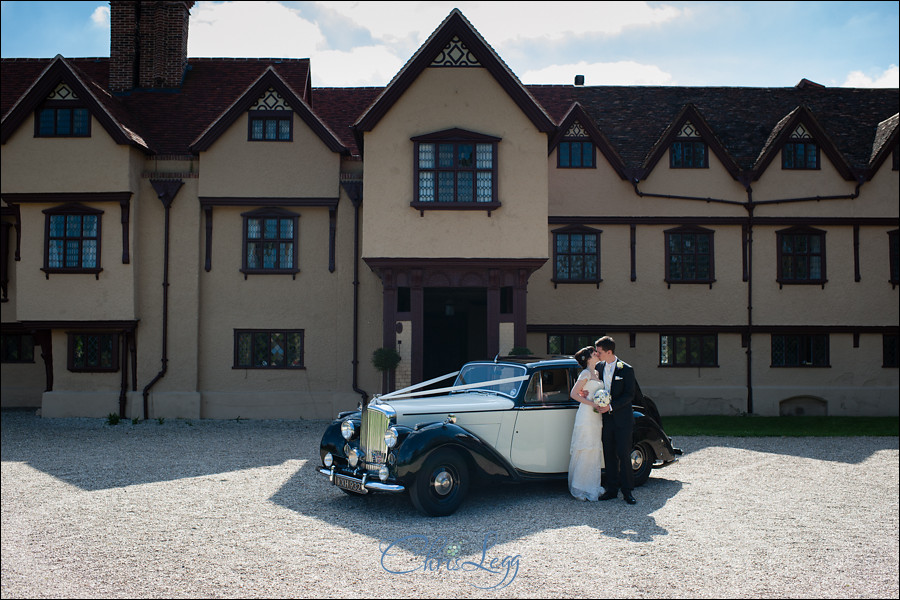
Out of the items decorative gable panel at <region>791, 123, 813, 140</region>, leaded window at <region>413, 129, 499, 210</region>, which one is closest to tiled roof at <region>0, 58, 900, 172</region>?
decorative gable panel at <region>791, 123, 813, 140</region>

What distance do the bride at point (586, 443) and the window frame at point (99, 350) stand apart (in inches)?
544

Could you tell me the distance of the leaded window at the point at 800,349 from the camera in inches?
800

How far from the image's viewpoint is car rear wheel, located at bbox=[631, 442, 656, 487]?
33.2ft

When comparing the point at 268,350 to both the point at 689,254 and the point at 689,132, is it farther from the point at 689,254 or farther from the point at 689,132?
the point at 689,132

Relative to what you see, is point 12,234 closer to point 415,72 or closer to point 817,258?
point 415,72

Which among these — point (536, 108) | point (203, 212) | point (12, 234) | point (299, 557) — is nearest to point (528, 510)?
point (299, 557)

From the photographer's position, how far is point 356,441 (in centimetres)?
933

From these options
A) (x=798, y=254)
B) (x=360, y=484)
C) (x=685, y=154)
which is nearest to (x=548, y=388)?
(x=360, y=484)

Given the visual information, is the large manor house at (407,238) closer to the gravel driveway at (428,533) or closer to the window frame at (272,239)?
the window frame at (272,239)

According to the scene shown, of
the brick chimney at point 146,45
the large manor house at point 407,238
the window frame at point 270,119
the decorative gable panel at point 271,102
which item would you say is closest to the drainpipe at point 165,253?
the large manor house at point 407,238

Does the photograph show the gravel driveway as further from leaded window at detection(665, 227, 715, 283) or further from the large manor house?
leaded window at detection(665, 227, 715, 283)

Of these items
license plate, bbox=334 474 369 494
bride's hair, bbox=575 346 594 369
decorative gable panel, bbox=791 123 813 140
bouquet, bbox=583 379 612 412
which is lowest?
license plate, bbox=334 474 369 494

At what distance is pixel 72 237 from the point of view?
18391 millimetres

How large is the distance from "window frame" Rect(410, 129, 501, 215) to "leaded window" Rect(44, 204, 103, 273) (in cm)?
841
